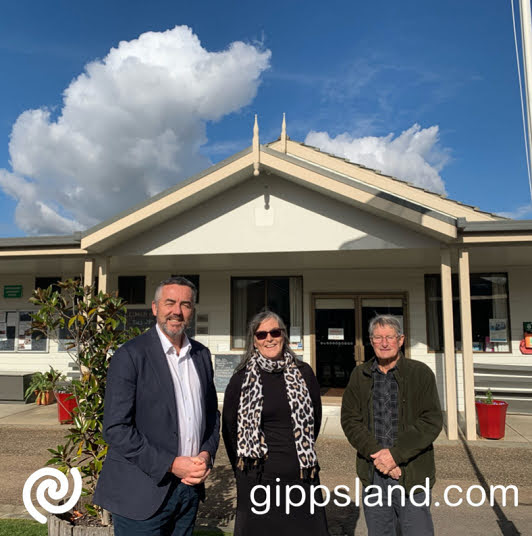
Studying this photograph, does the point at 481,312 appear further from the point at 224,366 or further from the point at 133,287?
the point at 133,287

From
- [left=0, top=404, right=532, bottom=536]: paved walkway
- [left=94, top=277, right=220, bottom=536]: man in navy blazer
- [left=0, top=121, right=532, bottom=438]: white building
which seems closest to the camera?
[left=94, top=277, right=220, bottom=536]: man in navy blazer

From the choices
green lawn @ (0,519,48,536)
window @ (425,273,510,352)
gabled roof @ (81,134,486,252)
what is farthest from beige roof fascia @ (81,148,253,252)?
window @ (425,273,510,352)

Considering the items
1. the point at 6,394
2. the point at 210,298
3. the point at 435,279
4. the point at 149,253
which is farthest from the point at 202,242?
the point at 6,394

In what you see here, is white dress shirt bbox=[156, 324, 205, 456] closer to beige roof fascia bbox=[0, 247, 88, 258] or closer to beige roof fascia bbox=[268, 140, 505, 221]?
beige roof fascia bbox=[0, 247, 88, 258]

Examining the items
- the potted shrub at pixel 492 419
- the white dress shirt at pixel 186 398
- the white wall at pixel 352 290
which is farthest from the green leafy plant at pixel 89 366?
the potted shrub at pixel 492 419

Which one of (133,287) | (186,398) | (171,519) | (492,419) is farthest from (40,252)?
(492,419)

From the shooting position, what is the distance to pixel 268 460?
2469 millimetres

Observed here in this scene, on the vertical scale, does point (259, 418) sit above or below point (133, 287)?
below

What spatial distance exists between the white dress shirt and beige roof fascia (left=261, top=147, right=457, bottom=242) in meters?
4.65

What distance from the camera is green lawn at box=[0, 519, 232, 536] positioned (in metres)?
3.63

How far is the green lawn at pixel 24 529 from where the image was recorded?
11.9ft

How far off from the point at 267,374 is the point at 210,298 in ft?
23.1

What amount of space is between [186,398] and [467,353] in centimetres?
562

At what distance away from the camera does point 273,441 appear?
249cm
